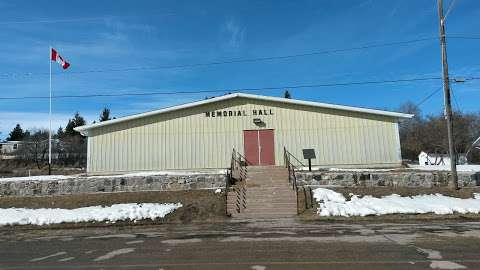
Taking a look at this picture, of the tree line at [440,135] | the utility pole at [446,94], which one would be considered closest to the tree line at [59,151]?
the tree line at [440,135]

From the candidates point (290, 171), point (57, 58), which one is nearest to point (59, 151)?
point (57, 58)

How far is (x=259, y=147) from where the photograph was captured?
25422 mm

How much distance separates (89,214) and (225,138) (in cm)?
997

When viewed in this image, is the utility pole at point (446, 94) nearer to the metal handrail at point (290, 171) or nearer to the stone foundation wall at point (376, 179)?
the stone foundation wall at point (376, 179)

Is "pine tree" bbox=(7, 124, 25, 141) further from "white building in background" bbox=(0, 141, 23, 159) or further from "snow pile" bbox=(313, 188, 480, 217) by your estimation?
"snow pile" bbox=(313, 188, 480, 217)

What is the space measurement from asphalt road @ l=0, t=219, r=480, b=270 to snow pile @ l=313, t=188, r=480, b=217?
6.71ft

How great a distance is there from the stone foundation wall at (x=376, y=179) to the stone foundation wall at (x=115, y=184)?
435 centimetres

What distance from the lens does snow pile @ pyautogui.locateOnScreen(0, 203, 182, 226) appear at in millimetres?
17000

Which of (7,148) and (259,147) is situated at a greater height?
(7,148)

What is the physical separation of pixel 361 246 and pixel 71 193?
52.7 feet

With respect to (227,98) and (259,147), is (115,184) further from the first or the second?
(259,147)

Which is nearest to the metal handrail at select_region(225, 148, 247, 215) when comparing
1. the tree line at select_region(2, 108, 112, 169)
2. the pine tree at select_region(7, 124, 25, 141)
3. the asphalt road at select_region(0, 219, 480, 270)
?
the asphalt road at select_region(0, 219, 480, 270)

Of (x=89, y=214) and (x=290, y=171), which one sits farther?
(x=290, y=171)

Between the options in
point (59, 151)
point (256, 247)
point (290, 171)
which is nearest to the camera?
point (256, 247)
